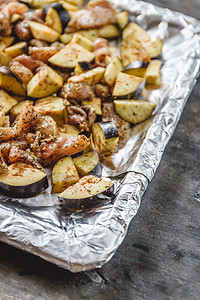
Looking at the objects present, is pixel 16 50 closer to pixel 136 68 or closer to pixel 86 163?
pixel 136 68

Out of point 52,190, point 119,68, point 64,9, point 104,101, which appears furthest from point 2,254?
point 64,9

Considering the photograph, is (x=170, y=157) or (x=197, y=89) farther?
(x=197, y=89)

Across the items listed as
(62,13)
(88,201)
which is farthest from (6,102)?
(62,13)

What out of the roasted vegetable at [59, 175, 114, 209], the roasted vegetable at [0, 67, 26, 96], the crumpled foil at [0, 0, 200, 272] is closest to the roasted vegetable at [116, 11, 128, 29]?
the crumpled foil at [0, 0, 200, 272]

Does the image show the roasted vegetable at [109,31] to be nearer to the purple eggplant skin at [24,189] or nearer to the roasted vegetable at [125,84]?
the roasted vegetable at [125,84]

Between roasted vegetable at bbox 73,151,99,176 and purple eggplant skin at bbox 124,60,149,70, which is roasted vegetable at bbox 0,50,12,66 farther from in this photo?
roasted vegetable at bbox 73,151,99,176

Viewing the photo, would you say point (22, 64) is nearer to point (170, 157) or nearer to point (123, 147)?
point (123, 147)

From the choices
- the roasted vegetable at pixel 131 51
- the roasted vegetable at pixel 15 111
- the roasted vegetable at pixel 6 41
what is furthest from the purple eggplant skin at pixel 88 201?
the roasted vegetable at pixel 6 41
